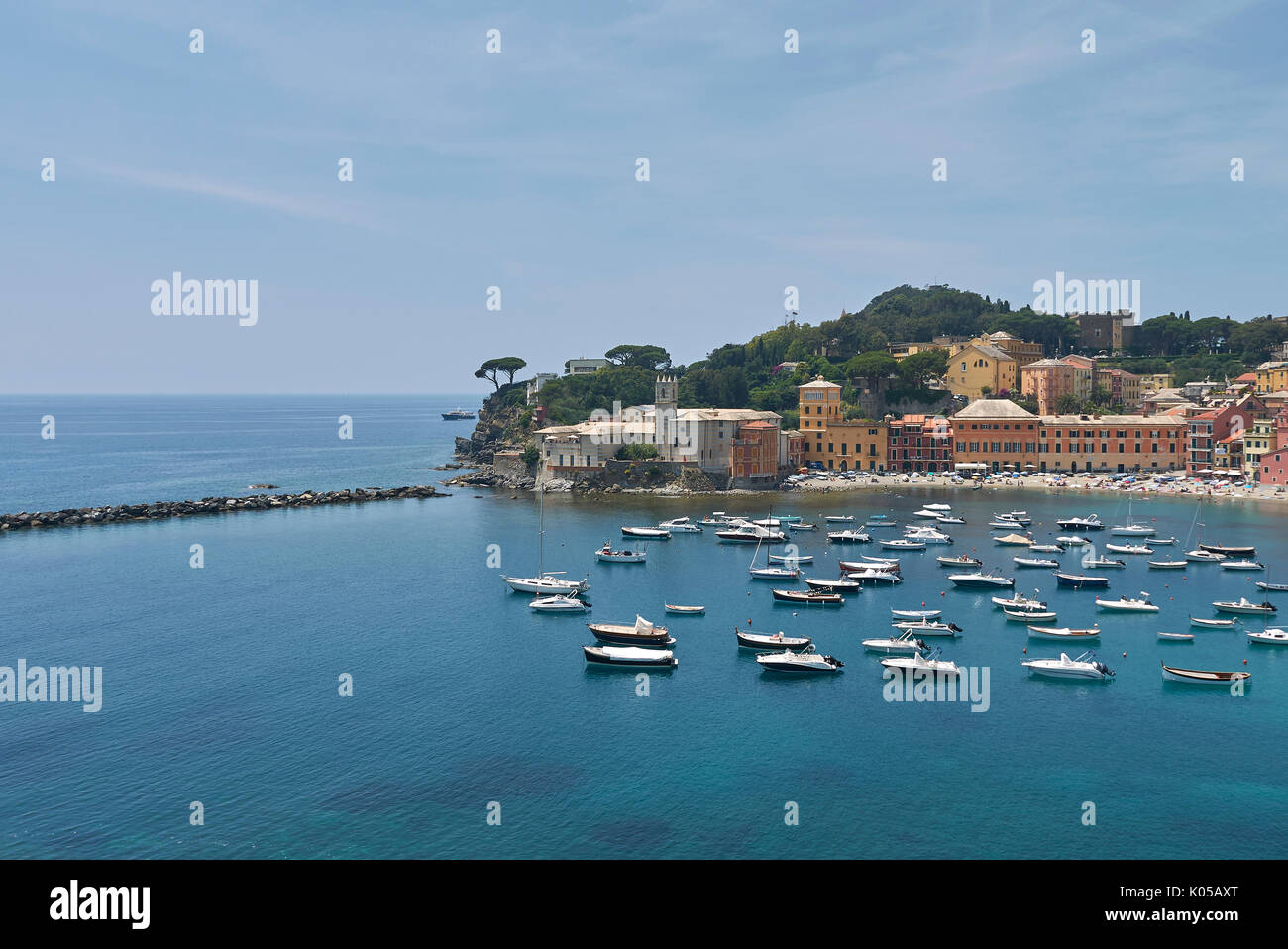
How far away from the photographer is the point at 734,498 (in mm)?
87500

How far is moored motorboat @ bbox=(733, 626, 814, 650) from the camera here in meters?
40.3

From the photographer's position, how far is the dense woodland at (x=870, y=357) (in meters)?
118

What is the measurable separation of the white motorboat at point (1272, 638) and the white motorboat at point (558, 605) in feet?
99.1

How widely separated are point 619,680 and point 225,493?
6708 cm

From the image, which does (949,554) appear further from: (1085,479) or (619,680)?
(1085,479)

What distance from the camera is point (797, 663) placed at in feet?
125

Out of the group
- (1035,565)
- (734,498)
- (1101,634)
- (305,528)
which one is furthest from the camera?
(734,498)

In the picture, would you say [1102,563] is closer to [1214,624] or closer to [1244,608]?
[1244,608]

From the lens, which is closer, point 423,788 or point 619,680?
point 423,788

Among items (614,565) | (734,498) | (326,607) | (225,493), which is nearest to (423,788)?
(326,607)

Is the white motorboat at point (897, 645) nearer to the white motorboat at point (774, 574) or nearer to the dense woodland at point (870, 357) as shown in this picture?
the white motorboat at point (774, 574)

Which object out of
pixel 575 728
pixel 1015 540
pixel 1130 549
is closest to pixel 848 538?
pixel 1015 540

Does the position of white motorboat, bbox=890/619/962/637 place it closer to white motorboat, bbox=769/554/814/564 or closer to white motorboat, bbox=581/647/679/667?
white motorboat, bbox=581/647/679/667

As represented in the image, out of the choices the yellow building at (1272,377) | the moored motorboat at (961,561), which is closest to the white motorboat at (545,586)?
the moored motorboat at (961,561)
